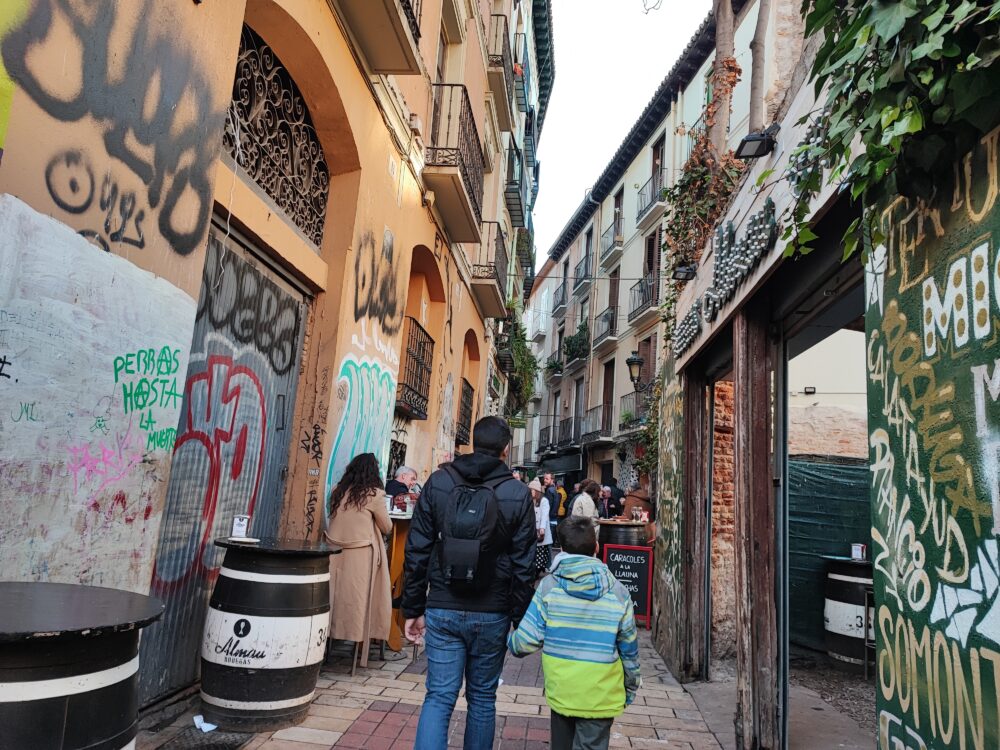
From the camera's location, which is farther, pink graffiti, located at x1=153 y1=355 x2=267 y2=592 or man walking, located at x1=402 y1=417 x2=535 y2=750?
pink graffiti, located at x1=153 y1=355 x2=267 y2=592

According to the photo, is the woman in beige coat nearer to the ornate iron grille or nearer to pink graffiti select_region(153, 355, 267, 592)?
pink graffiti select_region(153, 355, 267, 592)

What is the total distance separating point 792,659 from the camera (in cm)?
Answer: 757

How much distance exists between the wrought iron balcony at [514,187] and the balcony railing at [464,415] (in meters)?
5.68

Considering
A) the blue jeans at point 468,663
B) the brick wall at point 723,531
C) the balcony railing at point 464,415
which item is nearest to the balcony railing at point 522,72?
the balcony railing at point 464,415

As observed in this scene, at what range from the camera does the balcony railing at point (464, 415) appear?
591 inches

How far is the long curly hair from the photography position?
5939 millimetres

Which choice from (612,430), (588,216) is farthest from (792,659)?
(588,216)

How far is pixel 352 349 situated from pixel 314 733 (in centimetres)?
333

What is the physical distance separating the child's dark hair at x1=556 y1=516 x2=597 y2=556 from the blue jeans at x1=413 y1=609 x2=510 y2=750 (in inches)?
18.6

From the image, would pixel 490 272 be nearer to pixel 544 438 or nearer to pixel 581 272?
pixel 581 272

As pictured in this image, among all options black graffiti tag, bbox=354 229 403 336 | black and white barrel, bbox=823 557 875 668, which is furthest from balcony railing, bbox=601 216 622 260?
black and white barrel, bbox=823 557 875 668

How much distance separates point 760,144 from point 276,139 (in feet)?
11.6

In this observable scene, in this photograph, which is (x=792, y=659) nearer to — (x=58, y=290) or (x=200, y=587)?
(x=200, y=587)

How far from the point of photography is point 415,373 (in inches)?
400
